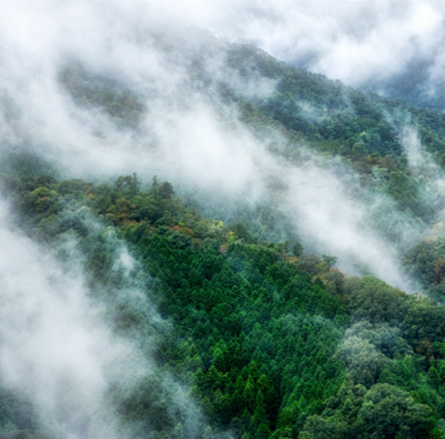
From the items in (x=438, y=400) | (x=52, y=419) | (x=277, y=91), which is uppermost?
(x=277, y=91)

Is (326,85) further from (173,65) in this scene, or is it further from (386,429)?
(386,429)

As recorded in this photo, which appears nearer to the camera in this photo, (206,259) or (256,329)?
(256,329)

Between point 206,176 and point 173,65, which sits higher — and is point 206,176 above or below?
below

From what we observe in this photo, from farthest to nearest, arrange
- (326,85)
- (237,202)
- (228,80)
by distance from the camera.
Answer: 1. (326,85)
2. (228,80)
3. (237,202)

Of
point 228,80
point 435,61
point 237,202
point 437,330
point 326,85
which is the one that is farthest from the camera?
point 435,61

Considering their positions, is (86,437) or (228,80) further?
(228,80)

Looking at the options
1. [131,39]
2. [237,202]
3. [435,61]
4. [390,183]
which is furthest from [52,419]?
[435,61]

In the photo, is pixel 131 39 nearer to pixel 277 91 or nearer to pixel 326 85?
pixel 277 91

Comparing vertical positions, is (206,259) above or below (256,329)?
above
